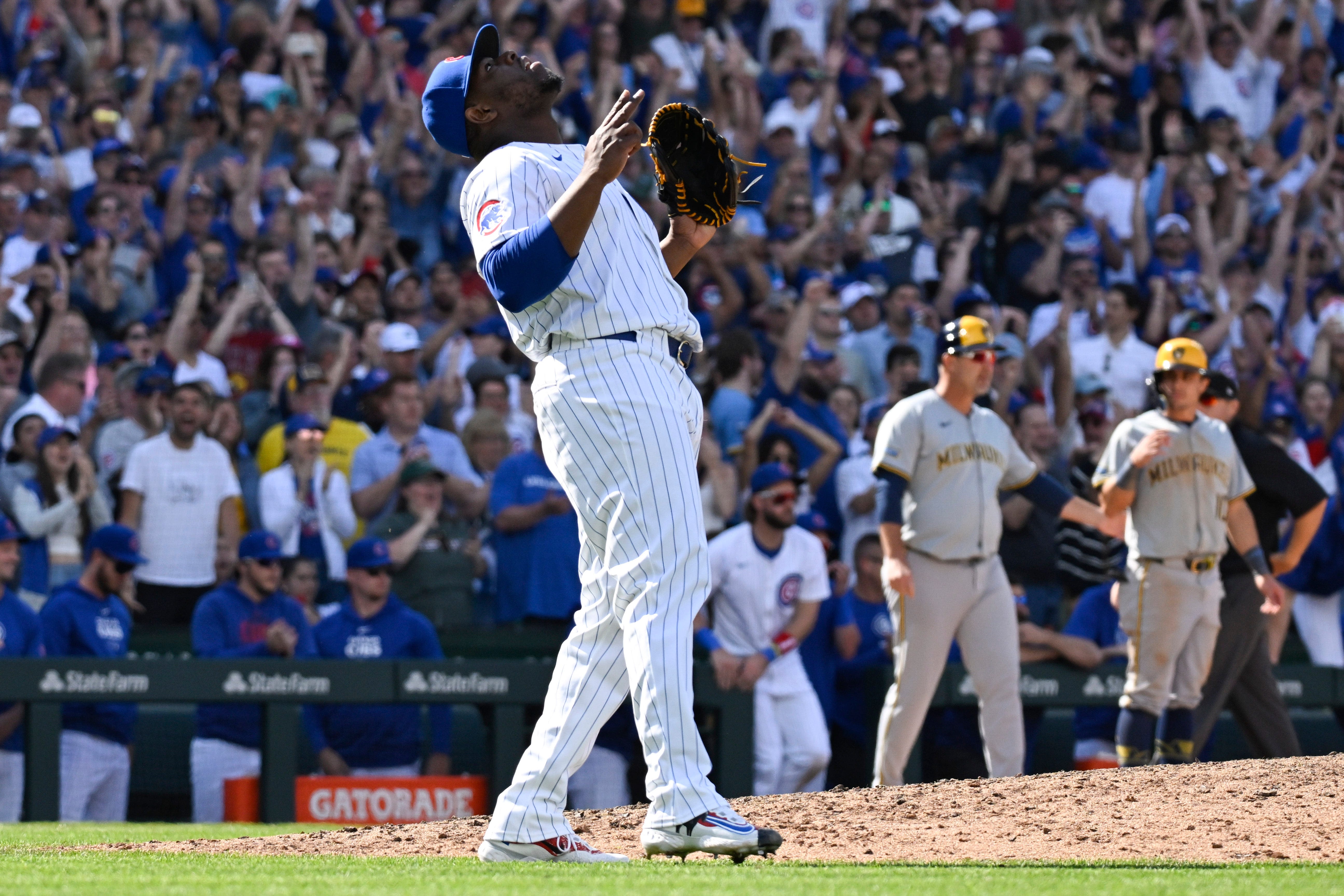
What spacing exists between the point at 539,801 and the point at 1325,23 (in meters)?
15.2

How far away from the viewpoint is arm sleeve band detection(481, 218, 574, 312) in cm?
386

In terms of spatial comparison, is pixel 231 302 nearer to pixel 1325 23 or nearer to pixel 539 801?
pixel 539 801

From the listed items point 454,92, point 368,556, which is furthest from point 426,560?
point 454,92

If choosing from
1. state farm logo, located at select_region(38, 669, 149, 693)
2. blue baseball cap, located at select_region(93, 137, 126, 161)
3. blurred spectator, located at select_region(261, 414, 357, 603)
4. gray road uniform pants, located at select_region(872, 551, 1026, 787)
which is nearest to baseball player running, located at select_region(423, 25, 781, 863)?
gray road uniform pants, located at select_region(872, 551, 1026, 787)

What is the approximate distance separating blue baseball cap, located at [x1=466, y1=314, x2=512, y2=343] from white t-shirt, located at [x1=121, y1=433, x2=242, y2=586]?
2.22m

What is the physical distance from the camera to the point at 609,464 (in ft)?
13.2

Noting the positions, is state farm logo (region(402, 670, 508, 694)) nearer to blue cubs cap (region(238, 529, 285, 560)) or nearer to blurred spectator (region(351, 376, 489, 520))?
blue cubs cap (region(238, 529, 285, 560))

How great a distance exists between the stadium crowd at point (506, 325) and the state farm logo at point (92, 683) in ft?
0.62

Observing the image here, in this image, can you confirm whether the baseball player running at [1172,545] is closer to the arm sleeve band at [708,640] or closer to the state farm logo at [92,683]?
the arm sleeve band at [708,640]

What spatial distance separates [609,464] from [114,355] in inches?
273

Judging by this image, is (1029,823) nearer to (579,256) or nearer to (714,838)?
(714,838)

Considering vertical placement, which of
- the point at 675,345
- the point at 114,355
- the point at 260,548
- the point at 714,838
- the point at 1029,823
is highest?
the point at 114,355

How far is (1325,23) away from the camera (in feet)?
55.9

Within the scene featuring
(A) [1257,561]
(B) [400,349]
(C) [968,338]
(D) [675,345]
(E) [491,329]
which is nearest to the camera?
(D) [675,345]
